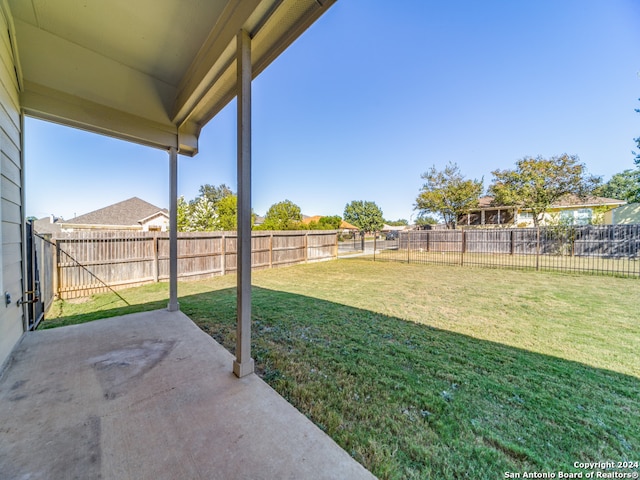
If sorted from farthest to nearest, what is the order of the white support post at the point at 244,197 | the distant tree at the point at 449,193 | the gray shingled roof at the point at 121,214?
the distant tree at the point at 449,193, the gray shingled roof at the point at 121,214, the white support post at the point at 244,197

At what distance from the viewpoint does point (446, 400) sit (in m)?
1.77

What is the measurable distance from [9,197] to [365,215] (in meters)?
35.9

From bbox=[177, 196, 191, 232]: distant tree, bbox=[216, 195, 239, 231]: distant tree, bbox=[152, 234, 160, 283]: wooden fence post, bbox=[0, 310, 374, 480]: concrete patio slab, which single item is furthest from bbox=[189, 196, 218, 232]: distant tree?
bbox=[0, 310, 374, 480]: concrete patio slab

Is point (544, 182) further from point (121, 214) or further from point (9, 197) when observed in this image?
point (121, 214)

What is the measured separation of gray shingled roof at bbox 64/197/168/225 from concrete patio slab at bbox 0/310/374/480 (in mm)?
17063

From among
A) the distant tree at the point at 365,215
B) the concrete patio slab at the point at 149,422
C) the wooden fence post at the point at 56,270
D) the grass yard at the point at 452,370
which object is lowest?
the grass yard at the point at 452,370

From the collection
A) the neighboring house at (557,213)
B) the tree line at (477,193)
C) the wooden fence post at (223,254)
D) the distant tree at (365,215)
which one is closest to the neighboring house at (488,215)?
the neighboring house at (557,213)

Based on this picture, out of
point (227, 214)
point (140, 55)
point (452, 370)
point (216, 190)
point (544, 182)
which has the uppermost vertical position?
point (216, 190)

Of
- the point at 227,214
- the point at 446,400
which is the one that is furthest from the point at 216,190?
the point at 446,400

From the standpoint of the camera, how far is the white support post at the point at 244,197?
194cm

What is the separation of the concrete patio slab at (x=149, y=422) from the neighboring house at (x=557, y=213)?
54.2 ft

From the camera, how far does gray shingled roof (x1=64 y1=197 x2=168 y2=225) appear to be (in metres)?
15.3

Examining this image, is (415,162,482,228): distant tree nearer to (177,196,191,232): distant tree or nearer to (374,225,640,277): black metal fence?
(374,225,640,277): black metal fence

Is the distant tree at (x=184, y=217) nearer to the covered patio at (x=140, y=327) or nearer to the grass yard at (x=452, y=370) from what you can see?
the grass yard at (x=452, y=370)
